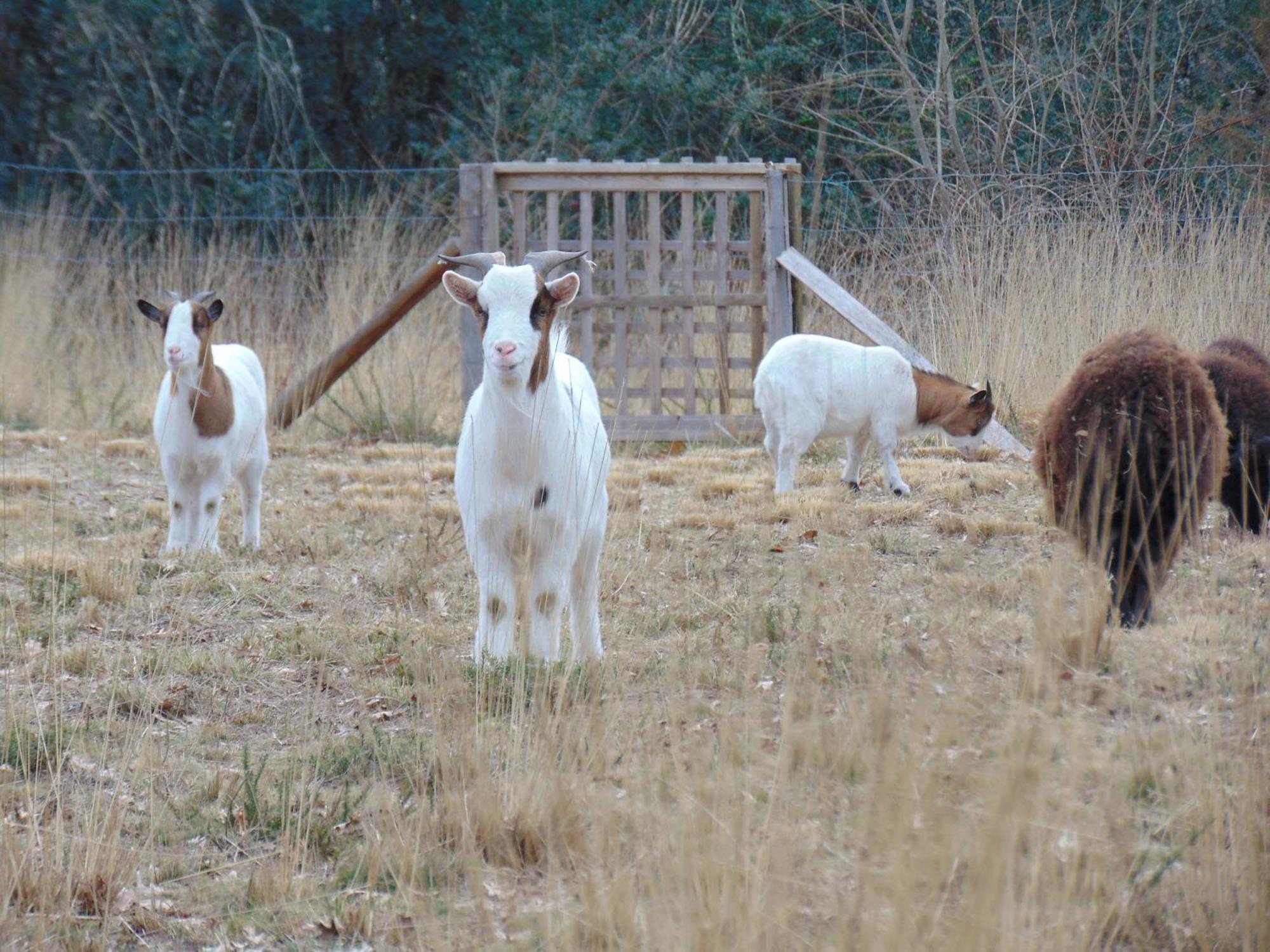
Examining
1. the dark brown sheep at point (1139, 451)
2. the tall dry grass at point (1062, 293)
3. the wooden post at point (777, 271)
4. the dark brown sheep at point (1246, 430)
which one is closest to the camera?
the dark brown sheep at point (1139, 451)

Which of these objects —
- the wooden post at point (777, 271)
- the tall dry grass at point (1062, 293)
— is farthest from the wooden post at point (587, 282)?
the tall dry grass at point (1062, 293)

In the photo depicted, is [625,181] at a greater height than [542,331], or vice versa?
[625,181]

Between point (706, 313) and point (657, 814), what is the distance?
10882 millimetres

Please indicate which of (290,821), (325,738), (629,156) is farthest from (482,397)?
(629,156)

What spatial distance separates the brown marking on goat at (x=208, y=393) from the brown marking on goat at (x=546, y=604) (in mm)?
3375

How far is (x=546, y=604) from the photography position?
191 inches

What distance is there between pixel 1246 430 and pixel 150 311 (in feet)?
18.3

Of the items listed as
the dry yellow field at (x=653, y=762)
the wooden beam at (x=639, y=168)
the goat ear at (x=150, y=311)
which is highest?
the wooden beam at (x=639, y=168)

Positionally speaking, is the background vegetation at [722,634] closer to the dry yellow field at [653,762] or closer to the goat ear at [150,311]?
the dry yellow field at [653,762]

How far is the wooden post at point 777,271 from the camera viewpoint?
11023mm

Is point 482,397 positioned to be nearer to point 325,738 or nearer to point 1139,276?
point 325,738

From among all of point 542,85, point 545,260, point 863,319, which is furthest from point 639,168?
point 542,85

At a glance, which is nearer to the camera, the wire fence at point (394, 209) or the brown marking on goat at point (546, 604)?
the brown marking on goat at point (546, 604)

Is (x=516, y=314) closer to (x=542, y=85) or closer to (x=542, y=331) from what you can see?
(x=542, y=331)
